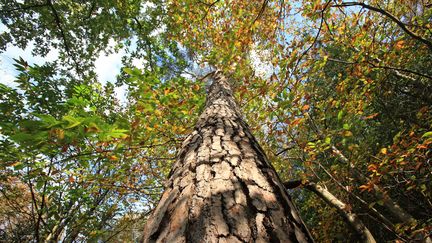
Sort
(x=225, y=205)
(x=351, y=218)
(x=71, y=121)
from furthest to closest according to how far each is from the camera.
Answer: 1. (x=351, y=218)
2. (x=71, y=121)
3. (x=225, y=205)

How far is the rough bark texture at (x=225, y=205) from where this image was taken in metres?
0.87

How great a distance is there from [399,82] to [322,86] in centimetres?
297

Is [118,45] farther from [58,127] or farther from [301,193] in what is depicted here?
[301,193]

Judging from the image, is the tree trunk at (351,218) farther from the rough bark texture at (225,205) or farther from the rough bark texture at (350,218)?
the rough bark texture at (225,205)

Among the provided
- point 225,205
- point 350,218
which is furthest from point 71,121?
point 350,218

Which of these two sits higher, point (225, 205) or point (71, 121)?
point (71, 121)

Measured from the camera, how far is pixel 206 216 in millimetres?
941

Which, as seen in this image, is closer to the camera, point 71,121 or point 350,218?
point 71,121

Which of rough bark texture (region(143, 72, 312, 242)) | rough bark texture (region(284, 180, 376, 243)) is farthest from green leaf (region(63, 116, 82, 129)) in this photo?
rough bark texture (region(284, 180, 376, 243))

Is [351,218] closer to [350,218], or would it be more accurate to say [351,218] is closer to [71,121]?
[350,218]

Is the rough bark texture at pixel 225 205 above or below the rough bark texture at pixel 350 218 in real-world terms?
below

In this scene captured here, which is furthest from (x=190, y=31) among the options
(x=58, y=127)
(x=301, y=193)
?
(x=301, y=193)

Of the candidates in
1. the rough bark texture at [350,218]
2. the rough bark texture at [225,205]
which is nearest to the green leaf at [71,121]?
the rough bark texture at [225,205]

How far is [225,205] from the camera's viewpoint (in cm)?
101
